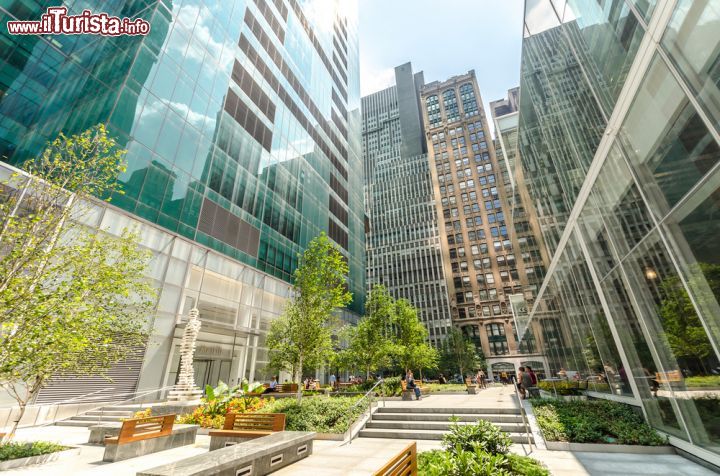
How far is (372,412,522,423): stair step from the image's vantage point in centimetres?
1094

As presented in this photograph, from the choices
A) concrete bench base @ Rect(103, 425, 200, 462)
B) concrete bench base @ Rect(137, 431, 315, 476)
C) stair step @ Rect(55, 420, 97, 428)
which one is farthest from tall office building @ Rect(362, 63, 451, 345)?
concrete bench base @ Rect(137, 431, 315, 476)

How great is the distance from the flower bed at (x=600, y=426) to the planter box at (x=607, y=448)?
138 mm

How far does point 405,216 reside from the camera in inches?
3898

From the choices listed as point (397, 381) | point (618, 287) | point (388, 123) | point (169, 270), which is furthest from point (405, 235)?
point (618, 287)

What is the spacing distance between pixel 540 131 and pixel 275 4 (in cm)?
3772

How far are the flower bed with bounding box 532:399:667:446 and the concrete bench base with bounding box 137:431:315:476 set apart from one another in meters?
7.20

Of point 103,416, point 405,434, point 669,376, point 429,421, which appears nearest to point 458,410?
point 429,421

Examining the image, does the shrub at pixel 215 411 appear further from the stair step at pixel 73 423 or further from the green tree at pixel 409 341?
the green tree at pixel 409 341

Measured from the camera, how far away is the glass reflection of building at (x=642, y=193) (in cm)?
525

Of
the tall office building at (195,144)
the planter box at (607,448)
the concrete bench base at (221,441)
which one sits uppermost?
the tall office building at (195,144)

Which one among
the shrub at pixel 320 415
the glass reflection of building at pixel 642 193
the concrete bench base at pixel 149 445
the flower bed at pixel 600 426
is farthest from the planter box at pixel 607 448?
the concrete bench base at pixel 149 445

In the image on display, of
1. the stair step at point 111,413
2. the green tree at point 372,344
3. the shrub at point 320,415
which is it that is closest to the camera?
the shrub at point 320,415

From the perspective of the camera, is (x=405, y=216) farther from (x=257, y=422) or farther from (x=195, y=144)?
(x=257, y=422)

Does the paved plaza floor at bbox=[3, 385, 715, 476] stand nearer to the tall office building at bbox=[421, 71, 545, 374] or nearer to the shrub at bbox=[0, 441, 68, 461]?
the shrub at bbox=[0, 441, 68, 461]
